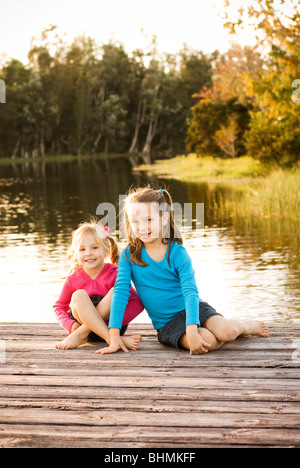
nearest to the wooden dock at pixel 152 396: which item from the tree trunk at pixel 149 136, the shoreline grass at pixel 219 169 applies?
the shoreline grass at pixel 219 169

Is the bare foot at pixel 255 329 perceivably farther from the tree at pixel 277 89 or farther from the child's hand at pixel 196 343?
the tree at pixel 277 89

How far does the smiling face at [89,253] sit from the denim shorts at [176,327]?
60 centimetres

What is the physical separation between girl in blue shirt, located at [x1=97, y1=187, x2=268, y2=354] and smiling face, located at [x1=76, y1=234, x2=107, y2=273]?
10.2 inches

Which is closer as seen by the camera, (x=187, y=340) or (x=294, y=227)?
(x=187, y=340)

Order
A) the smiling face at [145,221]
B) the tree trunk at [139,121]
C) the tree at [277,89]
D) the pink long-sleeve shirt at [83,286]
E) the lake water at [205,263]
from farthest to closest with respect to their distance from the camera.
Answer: the tree trunk at [139,121] → the tree at [277,89] → the lake water at [205,263] → the pink long-sleeve shirt at [83,286] → the smiling face at [145,221]

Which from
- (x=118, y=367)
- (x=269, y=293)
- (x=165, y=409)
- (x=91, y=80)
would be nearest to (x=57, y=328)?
(x=118, y=367)

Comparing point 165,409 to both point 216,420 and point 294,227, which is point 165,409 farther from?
point 294,227

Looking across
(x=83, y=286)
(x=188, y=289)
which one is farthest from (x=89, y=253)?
(x=188, y=289)

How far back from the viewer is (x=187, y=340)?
3.72m

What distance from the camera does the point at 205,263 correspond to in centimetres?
977

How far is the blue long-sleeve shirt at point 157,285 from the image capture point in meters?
3.86

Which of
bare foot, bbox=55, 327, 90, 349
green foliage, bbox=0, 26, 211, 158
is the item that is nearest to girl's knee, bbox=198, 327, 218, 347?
bare foot, bbox=55, 327, 90, 349

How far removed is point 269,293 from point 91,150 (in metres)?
51.6
